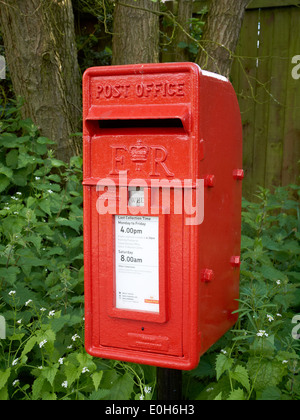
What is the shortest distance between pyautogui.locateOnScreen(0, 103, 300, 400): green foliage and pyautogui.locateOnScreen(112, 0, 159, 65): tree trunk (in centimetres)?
104

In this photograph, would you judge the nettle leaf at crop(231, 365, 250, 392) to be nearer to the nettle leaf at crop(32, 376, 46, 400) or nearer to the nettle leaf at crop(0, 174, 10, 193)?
the nettle leaf at crop(32, 376, 46, 400)

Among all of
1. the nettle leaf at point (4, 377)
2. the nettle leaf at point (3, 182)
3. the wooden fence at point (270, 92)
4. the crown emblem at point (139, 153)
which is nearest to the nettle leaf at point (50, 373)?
the nettle leaf at point (4, 377)

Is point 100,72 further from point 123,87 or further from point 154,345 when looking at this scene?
point 154,345

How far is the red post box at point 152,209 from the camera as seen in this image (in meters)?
1.78

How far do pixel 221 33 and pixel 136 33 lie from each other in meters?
0.65

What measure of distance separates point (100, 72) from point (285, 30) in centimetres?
314

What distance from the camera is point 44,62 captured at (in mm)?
3809

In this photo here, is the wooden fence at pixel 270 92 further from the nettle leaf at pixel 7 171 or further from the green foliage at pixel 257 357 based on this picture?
the nettle leaf at pixel 7 171

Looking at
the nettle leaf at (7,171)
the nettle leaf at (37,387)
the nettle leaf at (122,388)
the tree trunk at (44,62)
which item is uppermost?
the tree trunk at (44,62)

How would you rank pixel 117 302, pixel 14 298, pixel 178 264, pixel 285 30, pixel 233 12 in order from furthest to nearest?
pixel 285 30 → pixel 233 12 → pixel 14 298 → pixel 117 302 → pixel 178 264

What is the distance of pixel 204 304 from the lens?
1.91 meters

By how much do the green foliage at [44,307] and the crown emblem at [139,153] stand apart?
33.4 inches

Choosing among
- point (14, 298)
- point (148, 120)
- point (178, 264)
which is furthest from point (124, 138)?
point (14, 298)

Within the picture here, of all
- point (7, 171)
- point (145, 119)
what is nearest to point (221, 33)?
point (7, 171)
